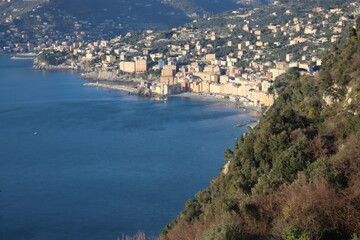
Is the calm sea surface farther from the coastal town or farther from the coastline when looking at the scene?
the coastal town

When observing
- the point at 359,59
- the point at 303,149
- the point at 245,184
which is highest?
the point at 359,59

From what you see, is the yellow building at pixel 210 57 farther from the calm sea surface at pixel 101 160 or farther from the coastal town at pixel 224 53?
the calm sea surface at pixel 101 160

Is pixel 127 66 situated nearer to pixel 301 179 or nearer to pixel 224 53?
pixel 224 53

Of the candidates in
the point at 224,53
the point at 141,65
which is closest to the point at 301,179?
the point at 141,65

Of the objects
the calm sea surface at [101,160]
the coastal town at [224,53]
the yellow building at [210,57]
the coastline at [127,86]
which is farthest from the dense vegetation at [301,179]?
the yellow building at [210,57]

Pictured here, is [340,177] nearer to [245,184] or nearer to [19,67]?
[245,184]

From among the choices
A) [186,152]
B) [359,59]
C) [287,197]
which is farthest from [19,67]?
[287,197]

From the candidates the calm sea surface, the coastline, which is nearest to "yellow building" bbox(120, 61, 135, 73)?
the coastline
